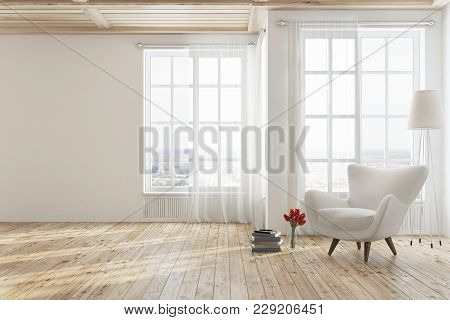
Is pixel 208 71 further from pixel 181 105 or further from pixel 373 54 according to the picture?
pixel 373 54

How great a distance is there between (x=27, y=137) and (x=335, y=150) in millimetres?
4252

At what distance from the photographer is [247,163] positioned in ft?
21.7

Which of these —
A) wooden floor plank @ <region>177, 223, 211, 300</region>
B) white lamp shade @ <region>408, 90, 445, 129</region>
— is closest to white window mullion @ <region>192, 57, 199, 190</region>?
wooden floor plank @ <region>177, 223, 211, 300</region>

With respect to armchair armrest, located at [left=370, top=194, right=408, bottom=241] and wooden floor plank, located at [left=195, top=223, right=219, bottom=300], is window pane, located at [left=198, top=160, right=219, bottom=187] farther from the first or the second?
armchair armrest, located at [left=370, top=194, right=408, bottom=241]

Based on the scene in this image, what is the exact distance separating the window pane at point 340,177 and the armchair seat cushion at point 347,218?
1.16m

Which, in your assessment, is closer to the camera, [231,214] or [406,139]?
[406,139]

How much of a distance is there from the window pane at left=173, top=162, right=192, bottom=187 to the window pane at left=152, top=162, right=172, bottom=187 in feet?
0.33

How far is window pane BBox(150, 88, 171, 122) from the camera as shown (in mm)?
6871

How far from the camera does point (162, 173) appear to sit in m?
6.91

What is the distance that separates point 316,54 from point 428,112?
1.47m

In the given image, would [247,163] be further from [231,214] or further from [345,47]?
[345,47]

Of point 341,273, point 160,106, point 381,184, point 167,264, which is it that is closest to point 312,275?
point 341,273

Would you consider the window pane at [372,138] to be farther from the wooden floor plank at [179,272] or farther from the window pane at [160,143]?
the window pane at [160,143]

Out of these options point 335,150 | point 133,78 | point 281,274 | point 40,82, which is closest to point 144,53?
point 133,78
